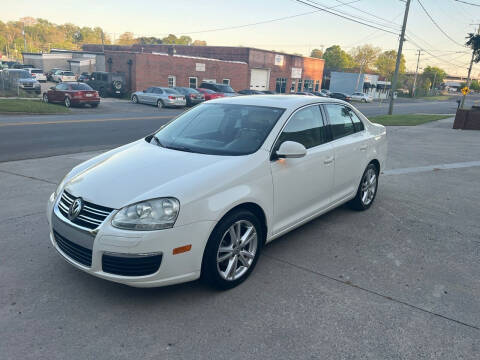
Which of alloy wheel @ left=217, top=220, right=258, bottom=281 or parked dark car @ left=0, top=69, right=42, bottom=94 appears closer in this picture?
alloy wheel @ left=217, top=220, right=258, bottom=281

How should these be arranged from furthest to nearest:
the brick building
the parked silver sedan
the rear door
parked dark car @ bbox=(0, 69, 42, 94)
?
the brick building → parked dark car @ bbox=(0, 69, 42, 94) → the parked silver sedan → the rear door

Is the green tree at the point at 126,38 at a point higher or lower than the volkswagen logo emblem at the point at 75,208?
higher

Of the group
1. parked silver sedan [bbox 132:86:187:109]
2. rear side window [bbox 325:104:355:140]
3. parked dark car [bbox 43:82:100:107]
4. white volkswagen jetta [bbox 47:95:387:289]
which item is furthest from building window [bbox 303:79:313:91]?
white volkswagen jetta [bbox 47:95:387:289]

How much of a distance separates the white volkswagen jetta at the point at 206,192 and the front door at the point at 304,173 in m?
0.01

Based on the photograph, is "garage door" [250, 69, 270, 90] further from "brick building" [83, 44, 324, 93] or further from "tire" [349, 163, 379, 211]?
"tire" [349, 163, 379, 211]

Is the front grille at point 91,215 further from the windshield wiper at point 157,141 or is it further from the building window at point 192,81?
the building window at point 192,81

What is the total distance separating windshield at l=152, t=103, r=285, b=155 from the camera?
3.90 metres

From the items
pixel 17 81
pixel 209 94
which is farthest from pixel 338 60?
pixel 17 81

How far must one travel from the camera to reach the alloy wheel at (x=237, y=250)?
11.1 feet

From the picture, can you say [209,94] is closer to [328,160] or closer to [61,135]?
[61,135]

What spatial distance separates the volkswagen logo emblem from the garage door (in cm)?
4770

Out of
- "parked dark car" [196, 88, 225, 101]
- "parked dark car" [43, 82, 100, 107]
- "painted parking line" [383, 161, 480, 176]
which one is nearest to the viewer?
"painted parking line" [383, 161, 480, 176]

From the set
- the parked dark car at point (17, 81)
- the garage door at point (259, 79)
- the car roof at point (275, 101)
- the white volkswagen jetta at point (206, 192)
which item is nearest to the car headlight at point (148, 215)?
the white volkswagen jetta at point (206, 192)

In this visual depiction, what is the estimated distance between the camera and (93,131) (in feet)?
45.7
